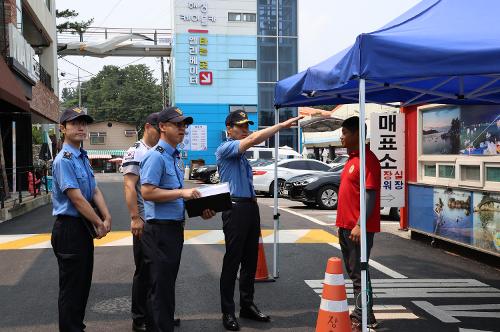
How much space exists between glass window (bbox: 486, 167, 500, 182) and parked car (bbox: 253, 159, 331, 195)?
38.8ft

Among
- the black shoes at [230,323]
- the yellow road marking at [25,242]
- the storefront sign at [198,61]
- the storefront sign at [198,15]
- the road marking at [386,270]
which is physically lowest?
the road marking at [386,270]

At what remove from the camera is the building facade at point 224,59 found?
Answer: 37.8 m

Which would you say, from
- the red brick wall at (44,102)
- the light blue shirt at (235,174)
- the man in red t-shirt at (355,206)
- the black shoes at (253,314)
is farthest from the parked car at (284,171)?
the man in red t-shirt at (355,206)

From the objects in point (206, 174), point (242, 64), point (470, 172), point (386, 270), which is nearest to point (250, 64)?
point (242, 64)

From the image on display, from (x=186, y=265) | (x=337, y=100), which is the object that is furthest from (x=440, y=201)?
(x=186, y=265)

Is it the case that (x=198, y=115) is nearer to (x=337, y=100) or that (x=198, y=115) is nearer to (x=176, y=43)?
(x=176, y=43)

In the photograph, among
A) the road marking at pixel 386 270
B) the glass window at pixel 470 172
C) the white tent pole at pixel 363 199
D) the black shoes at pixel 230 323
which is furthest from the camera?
the glass window at pixel 470 172

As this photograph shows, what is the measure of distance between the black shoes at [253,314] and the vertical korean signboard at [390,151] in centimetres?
517

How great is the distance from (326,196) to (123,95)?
79293mm

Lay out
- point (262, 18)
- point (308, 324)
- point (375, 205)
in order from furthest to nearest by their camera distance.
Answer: point (262, 18) < point (308, 324) < point (375, 205)

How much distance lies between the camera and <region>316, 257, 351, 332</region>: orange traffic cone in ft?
13.7

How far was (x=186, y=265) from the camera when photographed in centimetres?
772

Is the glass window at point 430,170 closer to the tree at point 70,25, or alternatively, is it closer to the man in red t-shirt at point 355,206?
the man in red t-shirt at point 355,206

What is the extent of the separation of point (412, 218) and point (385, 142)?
150 cm
